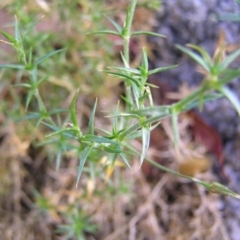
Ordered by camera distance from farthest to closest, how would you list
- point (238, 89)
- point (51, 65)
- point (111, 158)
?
1. point (238, 89)
2. point (51, 65)
3. point (111, 158)

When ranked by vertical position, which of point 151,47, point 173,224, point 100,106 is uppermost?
point 151,47

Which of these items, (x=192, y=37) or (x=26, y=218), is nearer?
(x=26, y=218)

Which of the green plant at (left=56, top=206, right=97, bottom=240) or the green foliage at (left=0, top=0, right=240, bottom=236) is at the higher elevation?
the green foliage at (left=0, top=0, right=240, bottom=236)

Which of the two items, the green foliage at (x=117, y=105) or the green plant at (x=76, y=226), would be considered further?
the green plant at (x=76, y=226)

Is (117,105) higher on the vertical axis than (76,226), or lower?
higher

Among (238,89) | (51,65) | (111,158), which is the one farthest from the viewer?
(238,89)

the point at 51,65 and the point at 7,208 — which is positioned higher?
the point at 51,65

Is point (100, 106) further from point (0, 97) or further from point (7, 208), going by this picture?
point (7, 208)

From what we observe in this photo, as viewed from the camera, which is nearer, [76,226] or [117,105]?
[117,105]

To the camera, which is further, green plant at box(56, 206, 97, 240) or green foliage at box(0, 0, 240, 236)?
green plant at box(56, 206, 97, 240)

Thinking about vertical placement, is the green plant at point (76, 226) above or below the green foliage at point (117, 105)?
below

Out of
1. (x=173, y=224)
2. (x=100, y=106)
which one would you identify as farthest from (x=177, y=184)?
(x=100, y=106)
